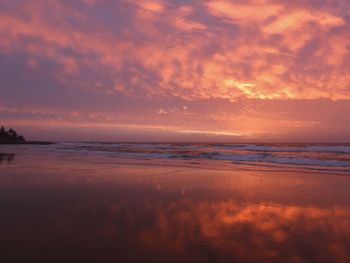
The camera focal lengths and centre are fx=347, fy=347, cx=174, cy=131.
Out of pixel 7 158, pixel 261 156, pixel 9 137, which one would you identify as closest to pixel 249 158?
pixel 261 156

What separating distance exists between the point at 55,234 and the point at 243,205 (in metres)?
4.97

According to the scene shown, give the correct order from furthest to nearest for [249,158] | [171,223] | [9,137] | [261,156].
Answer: [9,137] < [261,156] < [249,158] < [171,223]

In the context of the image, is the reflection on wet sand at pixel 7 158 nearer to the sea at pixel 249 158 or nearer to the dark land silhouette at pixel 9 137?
the sea at pixel 249 158

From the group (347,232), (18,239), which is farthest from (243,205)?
(18,239)

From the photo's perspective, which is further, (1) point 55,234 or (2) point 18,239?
(1) point 55,234

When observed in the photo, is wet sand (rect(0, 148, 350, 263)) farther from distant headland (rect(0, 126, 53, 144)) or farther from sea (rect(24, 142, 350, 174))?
distant headland (rect(0, 126, 53, 144))

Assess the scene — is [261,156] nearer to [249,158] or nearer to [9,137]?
[249,158]

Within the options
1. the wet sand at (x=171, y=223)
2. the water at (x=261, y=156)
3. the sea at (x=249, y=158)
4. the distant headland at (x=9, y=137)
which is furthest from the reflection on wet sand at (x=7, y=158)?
the distant headland at (x=9, y=137)

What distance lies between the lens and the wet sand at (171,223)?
17.4ft

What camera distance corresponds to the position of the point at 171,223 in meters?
7.12

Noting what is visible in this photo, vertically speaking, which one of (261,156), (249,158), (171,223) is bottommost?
(171,223)

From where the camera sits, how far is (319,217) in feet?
25.9

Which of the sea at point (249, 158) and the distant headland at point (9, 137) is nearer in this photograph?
the sea at point (249, 158)

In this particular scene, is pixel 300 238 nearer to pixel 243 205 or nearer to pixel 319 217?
pixel 319 217
